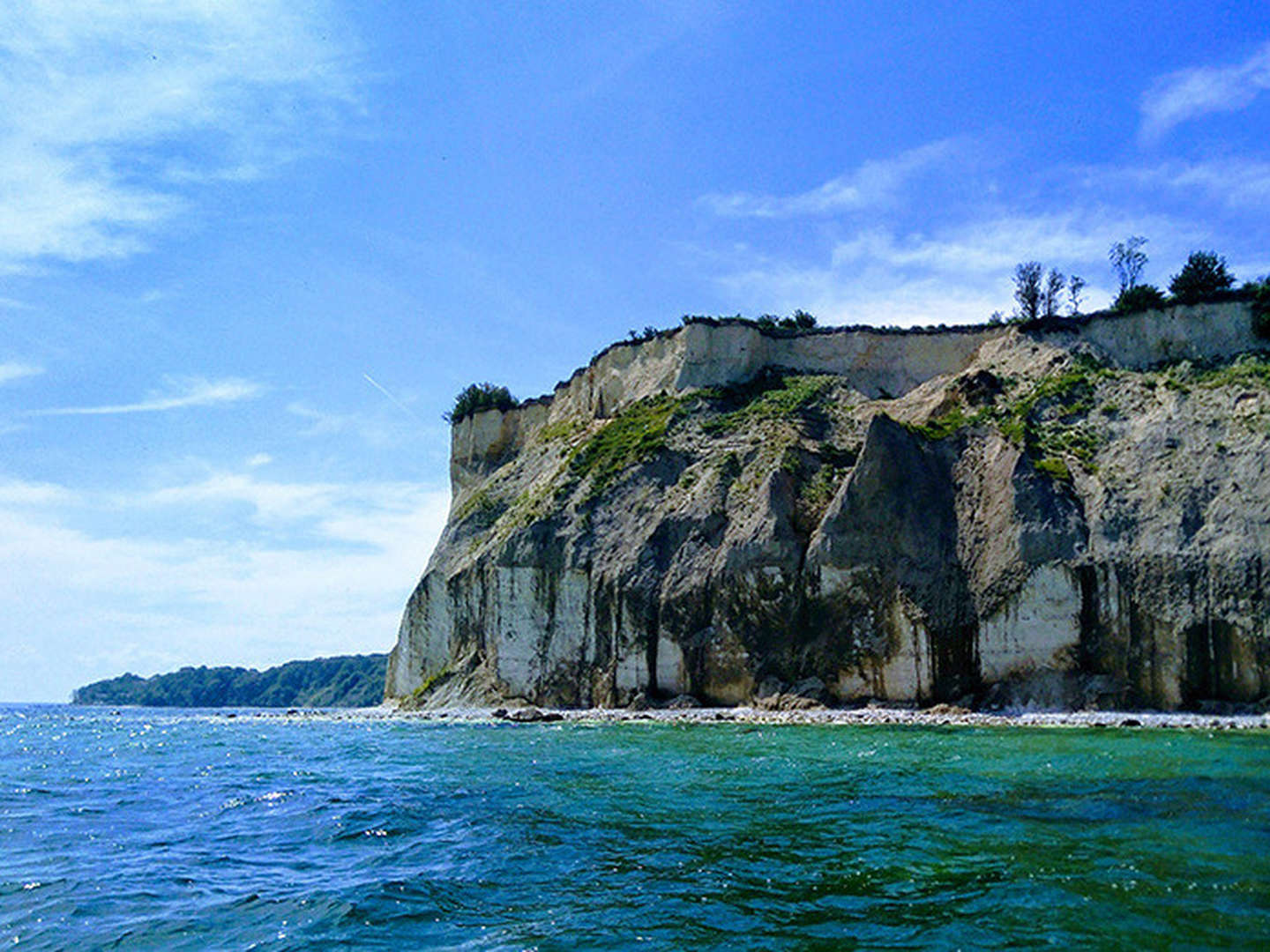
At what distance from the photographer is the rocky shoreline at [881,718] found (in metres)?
27.3

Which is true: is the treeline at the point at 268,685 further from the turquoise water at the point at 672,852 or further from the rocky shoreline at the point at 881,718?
the turquoise water at the point at 672,852

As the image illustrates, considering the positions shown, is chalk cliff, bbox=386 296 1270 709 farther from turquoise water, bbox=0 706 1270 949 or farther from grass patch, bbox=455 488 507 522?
turquoise water, bbox=0 706 1270 949

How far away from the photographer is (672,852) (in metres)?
12.2

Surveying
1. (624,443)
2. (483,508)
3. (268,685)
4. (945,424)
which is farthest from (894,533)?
(268,685)

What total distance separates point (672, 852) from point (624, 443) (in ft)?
126

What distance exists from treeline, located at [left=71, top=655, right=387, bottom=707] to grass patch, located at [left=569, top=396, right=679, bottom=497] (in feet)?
351

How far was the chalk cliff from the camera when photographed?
105ft

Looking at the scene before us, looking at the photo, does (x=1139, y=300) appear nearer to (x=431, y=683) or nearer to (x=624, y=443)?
(x=624, y=443)

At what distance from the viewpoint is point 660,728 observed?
30.7 metres

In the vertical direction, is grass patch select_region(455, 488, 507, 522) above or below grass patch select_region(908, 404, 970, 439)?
below

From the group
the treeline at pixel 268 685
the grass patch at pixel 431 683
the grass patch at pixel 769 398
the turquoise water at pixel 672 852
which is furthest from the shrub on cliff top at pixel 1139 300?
the treeline at pixel 268 685

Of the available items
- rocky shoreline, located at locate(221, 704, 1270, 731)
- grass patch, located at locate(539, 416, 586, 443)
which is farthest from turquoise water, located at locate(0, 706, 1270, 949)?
grass patch, located at locate(539, 416, 586, 443)

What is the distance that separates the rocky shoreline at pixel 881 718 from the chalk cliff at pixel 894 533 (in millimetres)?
1336

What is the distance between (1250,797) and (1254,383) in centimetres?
2900
